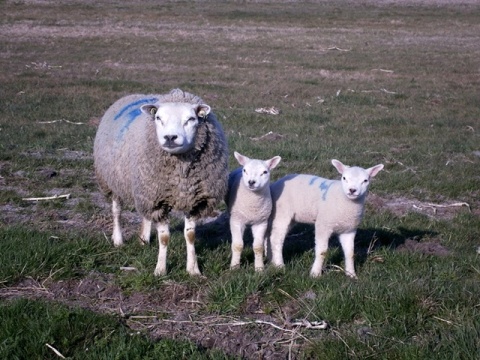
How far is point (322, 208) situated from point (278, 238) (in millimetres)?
555

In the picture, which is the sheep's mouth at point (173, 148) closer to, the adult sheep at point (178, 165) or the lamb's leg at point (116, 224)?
the adult sheep at point (178, 165)

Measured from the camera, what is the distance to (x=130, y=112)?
23.4 feet

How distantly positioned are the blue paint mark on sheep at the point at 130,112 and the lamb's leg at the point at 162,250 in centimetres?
126

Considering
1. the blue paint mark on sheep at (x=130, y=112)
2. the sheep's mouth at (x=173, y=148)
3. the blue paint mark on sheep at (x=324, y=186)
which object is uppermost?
the sheep's mouth at (x=173, y=148)

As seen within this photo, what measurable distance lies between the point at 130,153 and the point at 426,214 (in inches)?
152

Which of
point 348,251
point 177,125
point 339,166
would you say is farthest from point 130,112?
point 348,251

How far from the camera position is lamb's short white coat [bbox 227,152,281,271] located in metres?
6.05

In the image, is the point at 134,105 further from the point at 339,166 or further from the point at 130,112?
the point at 339,166

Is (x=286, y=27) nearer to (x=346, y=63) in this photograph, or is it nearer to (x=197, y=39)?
(x=197, y=39)

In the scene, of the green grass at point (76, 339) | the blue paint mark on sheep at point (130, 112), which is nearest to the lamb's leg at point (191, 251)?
the green grass at point (76, 339)

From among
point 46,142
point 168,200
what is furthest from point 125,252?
point 46,142

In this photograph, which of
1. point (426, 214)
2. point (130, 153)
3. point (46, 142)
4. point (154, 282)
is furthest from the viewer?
point (46, 142)

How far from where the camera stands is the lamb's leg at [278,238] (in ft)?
20.9

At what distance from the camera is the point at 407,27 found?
3697 cm
